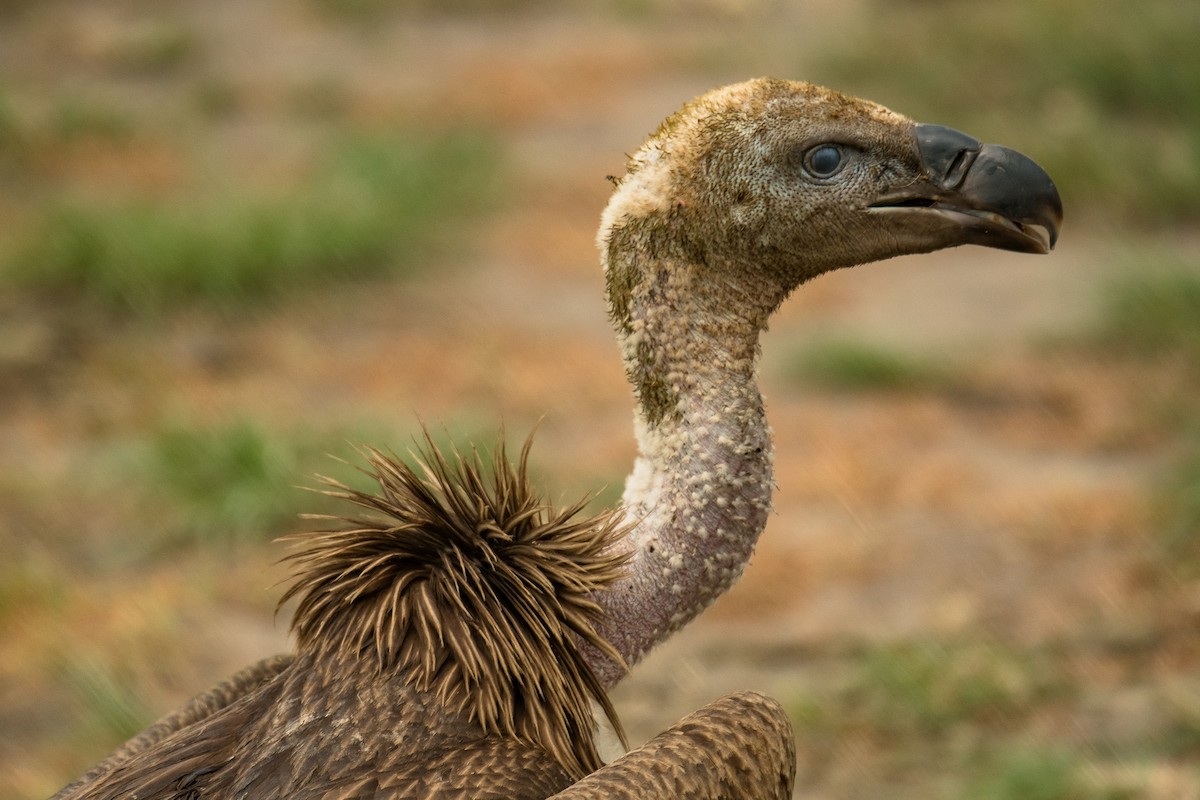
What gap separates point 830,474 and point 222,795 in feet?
13.5

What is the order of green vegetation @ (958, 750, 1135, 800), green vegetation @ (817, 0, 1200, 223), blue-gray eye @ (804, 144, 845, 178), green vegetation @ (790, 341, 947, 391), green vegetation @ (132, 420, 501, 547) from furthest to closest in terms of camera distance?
green vegetation @ (817, 0, 1200, 223), green vegetation @ (790, 341, 947, 391), green vegetation @ (132, 420, 501, 547), green vegetation @ (958, 750, 1135, 800), blue-gray eye @ (804, 144, 845, 178)

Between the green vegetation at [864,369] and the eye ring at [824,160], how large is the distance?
4.18 metres

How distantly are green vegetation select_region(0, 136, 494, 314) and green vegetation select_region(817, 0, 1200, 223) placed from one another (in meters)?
2.87

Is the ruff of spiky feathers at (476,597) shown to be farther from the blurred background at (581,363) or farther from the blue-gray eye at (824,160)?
the blurred background at (581,363)

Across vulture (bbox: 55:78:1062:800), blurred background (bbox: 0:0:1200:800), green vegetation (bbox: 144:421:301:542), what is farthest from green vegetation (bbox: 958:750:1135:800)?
green vegetation (bbox: 144:421:301:542)

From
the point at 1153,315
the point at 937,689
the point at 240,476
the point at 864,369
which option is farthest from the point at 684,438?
the point at 1153,315

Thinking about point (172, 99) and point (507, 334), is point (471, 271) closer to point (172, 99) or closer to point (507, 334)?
point (507, 334)

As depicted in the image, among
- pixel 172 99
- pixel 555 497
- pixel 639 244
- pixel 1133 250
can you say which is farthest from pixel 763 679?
pixel 172 99

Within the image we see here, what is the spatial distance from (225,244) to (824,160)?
5440 mm

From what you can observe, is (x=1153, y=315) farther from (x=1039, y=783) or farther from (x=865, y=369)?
(x=1039, y=783)

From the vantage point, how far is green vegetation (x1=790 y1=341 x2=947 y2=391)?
7.12 meters

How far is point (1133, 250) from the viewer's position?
7887mm

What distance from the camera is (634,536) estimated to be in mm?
2922

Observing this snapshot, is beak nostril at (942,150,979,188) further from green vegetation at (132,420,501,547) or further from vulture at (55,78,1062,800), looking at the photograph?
green vegetation at (132,420,501,547)
